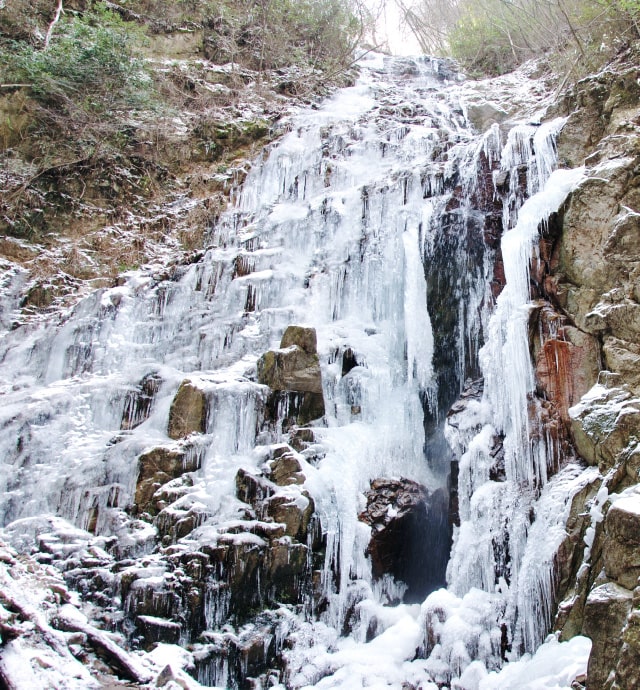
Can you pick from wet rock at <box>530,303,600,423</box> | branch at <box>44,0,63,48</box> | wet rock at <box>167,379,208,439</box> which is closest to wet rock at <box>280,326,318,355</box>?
wet rock at <box>167,379,208,439</box>

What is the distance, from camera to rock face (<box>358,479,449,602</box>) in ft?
21.6

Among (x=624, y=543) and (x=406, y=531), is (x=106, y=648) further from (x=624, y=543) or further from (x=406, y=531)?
(x=624, y=543)

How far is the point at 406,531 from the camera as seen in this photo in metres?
6.80

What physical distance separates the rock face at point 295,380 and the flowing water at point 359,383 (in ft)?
0.64

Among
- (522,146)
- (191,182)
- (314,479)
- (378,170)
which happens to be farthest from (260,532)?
(191,182)

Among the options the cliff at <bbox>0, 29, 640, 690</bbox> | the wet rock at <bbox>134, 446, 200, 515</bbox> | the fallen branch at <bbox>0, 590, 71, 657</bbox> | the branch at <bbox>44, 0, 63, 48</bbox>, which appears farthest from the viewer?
the branch at <bbox>44, 0, 63, 48</bbox>

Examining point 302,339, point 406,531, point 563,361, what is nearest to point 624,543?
point 563,361

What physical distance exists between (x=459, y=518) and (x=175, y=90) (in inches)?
498

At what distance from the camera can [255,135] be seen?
14.0 meters

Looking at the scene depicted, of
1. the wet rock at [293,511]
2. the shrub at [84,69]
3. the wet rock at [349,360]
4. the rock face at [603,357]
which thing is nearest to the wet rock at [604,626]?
the rock face at [603,357]

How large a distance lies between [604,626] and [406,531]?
360 cm

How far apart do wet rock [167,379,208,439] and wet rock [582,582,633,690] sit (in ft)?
16.6

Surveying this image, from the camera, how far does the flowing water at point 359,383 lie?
546 centimetres

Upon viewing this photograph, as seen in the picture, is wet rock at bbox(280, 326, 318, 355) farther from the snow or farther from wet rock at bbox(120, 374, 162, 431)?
the snow
